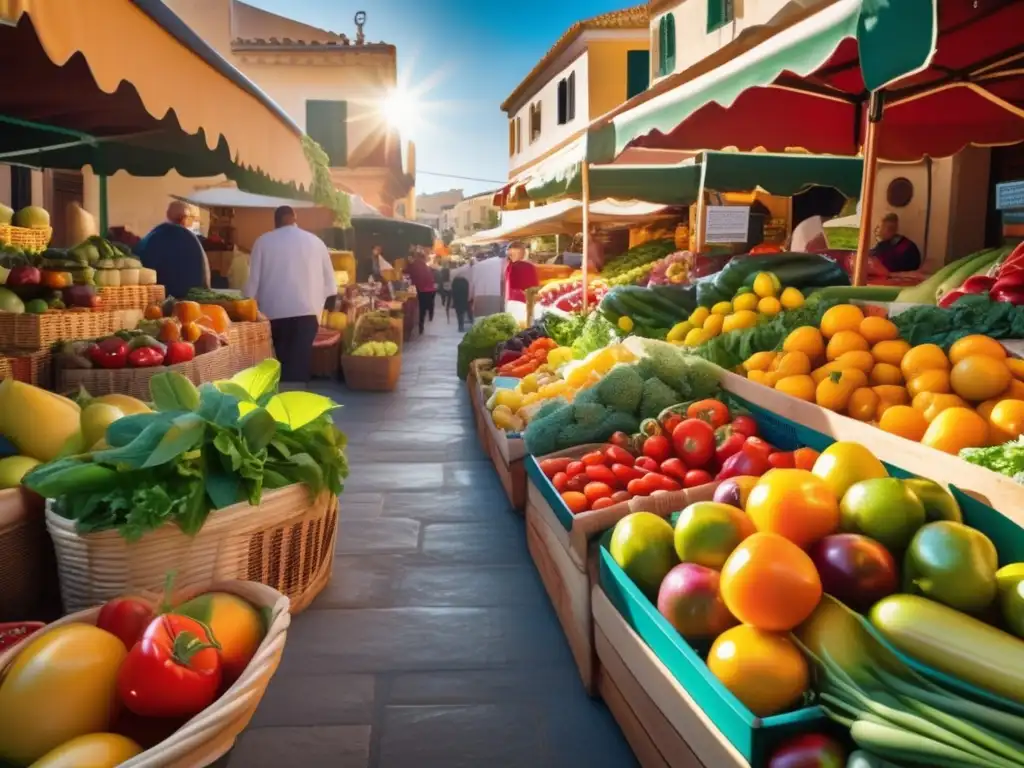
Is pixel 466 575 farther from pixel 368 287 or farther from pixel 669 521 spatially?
pixel 368 287

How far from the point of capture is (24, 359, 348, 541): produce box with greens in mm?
2445

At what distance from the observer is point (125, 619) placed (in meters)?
1.77

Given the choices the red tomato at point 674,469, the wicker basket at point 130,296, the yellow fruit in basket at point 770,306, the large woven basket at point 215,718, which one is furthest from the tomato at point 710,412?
the wicker basket at point 130,296

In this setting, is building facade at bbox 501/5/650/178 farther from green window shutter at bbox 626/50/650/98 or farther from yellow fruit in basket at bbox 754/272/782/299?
yellow fruit in basket at bbox 754/272/782/299

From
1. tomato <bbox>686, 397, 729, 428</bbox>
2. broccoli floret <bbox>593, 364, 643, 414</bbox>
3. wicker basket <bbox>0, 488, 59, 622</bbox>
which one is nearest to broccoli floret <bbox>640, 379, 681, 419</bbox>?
broccoli floret <bbox>593, 364, 643, 414</bbox>

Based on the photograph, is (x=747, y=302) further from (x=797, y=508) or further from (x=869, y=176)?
(x=797, y=508)

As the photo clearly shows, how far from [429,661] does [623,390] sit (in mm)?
1725

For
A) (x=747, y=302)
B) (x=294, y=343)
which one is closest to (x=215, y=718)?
(x=747, y=302)

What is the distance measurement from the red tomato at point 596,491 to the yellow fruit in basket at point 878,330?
4.53ft

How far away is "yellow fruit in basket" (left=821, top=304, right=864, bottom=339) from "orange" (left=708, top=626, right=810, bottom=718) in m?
2.18

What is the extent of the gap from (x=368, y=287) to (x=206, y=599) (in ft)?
44.5

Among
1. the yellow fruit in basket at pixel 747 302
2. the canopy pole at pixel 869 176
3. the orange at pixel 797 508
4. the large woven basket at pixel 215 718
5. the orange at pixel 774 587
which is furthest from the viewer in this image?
the yellow fruit in basket at pixel 747 302

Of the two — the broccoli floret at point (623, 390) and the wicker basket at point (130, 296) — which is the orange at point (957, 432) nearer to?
the broccoli floret at point (623, 390)

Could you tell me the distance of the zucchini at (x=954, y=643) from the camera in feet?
5.40
